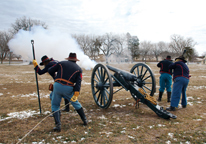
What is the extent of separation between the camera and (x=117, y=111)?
4.75m

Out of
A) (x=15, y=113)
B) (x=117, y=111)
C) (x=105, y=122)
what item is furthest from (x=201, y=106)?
(x=15, y=113)

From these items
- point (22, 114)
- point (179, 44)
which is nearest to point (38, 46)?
point (22, 114)

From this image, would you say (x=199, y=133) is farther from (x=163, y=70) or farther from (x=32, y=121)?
(x=32, y=121)

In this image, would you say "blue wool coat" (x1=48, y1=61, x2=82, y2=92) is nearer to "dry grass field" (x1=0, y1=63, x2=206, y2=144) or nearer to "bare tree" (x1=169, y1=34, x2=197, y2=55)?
"dry grass field" (x1=0, y1=63, x2=206, y2=144)

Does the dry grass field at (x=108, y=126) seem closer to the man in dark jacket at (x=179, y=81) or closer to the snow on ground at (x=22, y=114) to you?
the snow on ground at (x=22, y=114)

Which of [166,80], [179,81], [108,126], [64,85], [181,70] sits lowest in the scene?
[108,126]

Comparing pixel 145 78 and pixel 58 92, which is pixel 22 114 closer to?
→ pixel 58 92

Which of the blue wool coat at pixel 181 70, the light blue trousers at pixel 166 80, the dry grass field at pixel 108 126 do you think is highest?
the blue wool coat at pixel 181 70

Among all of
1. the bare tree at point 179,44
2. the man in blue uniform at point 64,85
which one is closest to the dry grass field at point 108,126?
the man in blue uniform at point 64,85

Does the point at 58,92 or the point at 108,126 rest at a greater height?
the point at 58,92

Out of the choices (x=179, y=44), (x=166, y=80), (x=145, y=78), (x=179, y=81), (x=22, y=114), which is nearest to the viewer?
(x=22, y=114)

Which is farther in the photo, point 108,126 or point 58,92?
point 108,126

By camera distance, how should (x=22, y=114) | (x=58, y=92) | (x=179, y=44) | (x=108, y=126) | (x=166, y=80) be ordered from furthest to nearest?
(x=179, y=44), (x=166, y=80), (x=22, y=114), (x=108, y=126), (x=58, y=92)

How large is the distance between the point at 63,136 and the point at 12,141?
0.96 meters
